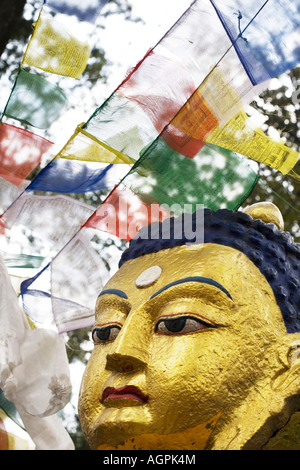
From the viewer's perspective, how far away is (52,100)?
451 centimetres

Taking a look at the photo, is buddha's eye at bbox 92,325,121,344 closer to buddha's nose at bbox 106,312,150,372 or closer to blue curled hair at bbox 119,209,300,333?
buddha's nose at bbox 106,312,150,372

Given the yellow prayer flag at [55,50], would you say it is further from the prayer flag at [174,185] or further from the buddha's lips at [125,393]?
the buddha's lips at [125,393]

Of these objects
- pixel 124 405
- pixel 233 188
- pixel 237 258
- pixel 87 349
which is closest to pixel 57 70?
pixel 233 188

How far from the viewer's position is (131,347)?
3.14 metres

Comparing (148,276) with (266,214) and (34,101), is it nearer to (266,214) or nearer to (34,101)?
(266,214)

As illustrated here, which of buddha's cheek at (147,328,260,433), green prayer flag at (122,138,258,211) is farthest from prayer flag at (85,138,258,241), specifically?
buddha's cheek at (147,328,260,433)

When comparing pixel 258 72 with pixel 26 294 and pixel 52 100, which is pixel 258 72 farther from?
pixel 26 294

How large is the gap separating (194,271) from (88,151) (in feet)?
3.41

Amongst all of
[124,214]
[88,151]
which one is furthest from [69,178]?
[124,214]

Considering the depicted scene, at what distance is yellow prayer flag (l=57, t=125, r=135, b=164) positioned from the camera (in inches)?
156

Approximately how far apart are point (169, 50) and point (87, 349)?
15.4ft

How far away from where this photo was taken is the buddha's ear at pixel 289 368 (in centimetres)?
314

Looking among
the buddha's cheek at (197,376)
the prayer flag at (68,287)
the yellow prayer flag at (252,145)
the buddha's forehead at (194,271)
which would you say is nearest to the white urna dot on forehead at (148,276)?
the buddha's forehead at (194,271)

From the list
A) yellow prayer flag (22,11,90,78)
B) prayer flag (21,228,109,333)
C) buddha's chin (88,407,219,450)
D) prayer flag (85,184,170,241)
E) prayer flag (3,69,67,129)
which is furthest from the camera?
prayer flag (3,69,67,129)
